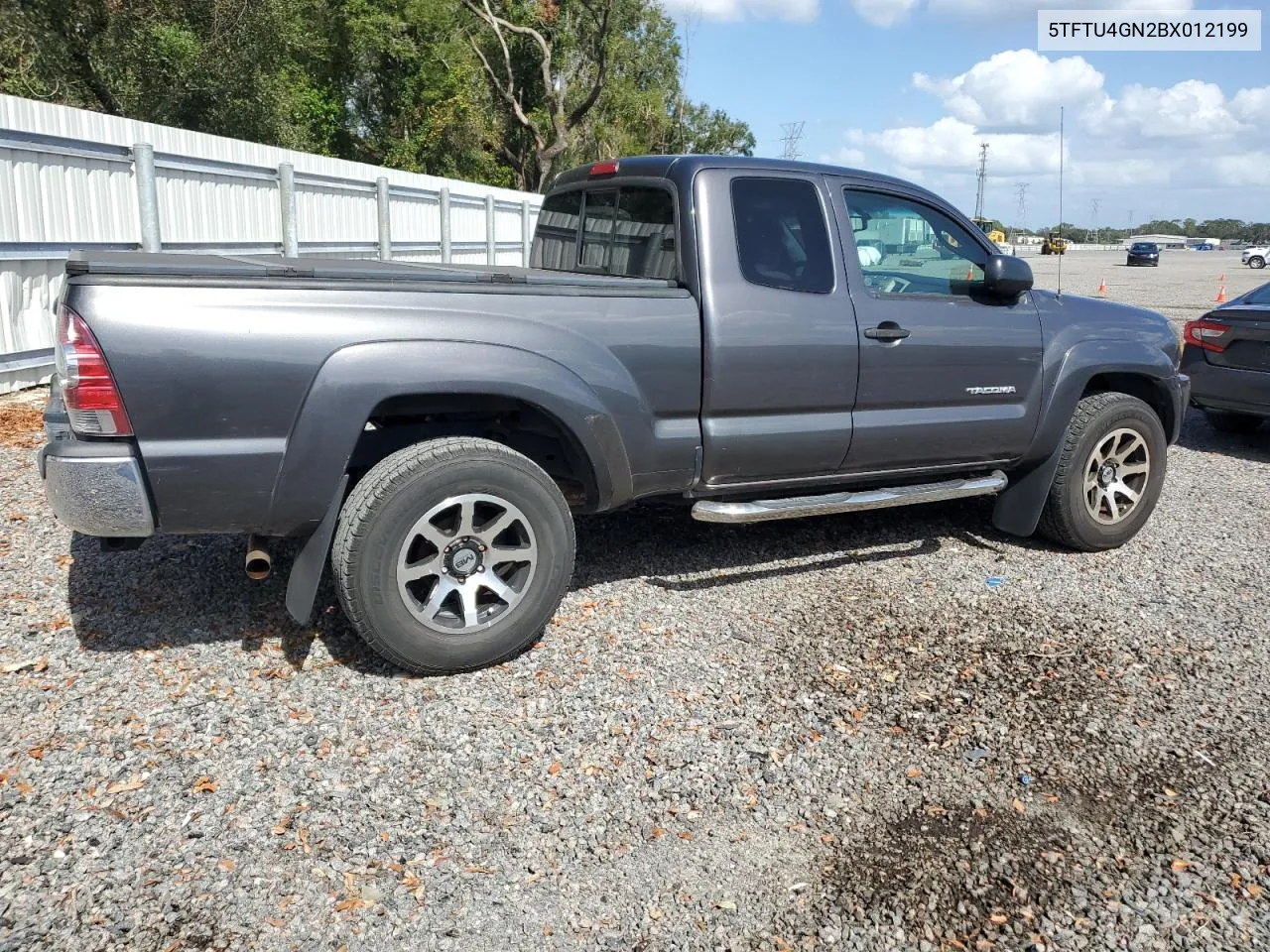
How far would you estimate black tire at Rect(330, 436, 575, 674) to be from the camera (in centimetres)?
351

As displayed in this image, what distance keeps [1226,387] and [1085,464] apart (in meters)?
3.99

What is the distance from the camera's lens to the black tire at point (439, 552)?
3.51 meters

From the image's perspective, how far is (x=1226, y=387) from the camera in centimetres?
836

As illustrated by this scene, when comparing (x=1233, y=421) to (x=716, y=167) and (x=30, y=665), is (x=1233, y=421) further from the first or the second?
(x=30, y=665)

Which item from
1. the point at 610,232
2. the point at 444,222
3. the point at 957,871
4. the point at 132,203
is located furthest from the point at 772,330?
the point at 444,222

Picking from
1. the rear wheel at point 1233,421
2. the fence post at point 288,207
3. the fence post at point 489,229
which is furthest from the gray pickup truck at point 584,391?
the fence post at point 489,229

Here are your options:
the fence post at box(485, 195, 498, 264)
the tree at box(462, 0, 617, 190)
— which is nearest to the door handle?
the fence post at box(485, 195, 498, 264)

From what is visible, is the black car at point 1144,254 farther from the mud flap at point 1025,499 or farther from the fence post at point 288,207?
the mud flap at point 1025,499

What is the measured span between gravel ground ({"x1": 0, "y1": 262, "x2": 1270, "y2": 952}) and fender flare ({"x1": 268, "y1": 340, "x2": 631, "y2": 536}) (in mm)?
764

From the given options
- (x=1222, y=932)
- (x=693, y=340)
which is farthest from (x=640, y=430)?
(x=1222, y=932)

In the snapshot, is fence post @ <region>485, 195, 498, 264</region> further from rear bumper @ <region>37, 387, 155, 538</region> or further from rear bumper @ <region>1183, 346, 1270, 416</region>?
rear bumper @ <region>37, 387, 155, 538</region>

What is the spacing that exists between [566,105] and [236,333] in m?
40.1

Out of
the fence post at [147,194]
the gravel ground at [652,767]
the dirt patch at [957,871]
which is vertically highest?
the fence post at [147,194]

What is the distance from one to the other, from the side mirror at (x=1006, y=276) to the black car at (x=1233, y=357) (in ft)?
14.7
